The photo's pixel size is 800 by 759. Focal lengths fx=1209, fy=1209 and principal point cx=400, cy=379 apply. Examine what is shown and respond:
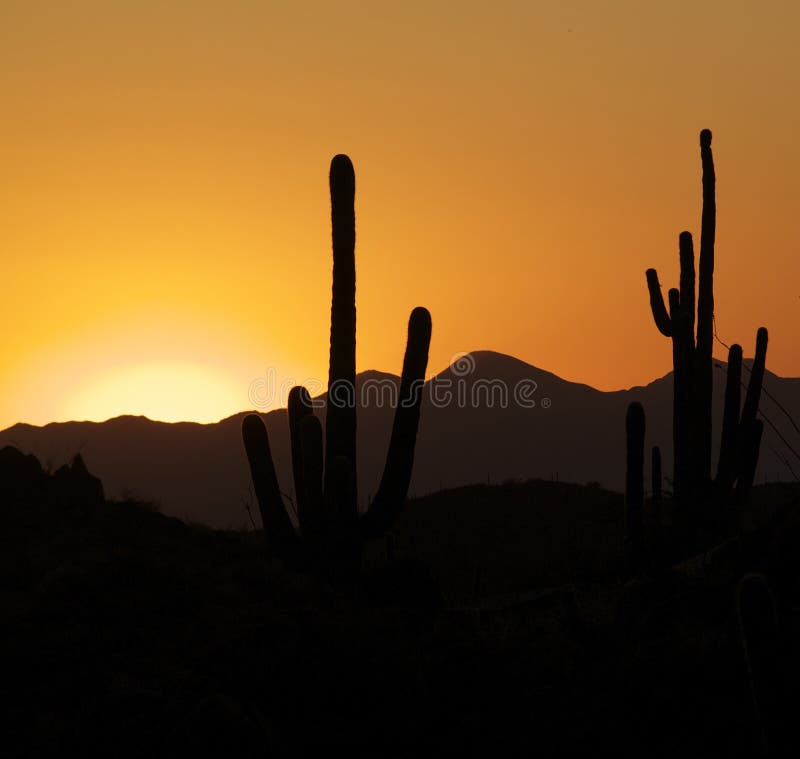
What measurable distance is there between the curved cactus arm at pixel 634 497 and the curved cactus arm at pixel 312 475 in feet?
14.3

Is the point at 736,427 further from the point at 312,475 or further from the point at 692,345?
the point at 312,475

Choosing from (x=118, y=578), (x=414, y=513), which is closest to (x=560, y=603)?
(x=118, y=578)

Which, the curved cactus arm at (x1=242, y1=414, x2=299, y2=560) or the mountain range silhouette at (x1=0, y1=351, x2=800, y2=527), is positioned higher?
the mountain range silhouette at (x1=0, y1=351, x2=800, y2=527)

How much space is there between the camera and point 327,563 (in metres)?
14.1

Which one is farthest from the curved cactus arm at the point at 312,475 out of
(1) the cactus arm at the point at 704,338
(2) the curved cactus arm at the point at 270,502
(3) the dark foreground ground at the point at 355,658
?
(1) the cactus arm at the point at 704,338

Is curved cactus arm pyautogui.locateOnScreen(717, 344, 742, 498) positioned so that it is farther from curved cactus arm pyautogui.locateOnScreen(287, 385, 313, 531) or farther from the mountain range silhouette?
the mountain range silhouette

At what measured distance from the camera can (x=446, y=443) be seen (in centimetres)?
11312

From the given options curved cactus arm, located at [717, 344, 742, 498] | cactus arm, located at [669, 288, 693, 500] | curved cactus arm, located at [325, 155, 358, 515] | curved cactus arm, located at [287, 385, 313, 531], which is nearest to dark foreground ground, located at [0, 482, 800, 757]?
curved cactus arm, located at [287, 385, 313, 531]

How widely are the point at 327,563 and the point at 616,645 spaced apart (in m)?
5.10

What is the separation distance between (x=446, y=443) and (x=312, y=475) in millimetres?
99468

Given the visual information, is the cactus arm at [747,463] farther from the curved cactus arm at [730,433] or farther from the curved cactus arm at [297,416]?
the curved cactus arm at [297,416]

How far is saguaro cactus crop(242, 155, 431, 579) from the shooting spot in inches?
550

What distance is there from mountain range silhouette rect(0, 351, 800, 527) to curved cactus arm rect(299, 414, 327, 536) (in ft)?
231

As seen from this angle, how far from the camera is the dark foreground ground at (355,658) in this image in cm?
830
